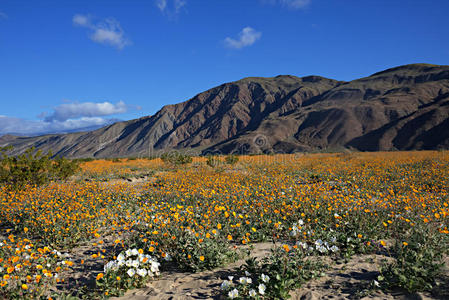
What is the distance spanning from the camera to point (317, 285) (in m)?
3.22

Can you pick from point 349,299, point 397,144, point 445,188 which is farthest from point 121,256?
point 397,144

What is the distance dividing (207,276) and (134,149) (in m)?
133

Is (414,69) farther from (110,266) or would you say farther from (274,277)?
(110,266)

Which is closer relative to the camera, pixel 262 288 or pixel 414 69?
pixel 262 288

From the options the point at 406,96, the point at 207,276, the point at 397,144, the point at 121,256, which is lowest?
the point at 207,276

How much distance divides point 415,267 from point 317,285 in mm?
1102

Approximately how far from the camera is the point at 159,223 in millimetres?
4461

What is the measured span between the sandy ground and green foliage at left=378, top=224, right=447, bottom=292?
0.31 ft

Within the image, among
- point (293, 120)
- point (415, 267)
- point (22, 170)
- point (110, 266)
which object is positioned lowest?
point (110, 266)

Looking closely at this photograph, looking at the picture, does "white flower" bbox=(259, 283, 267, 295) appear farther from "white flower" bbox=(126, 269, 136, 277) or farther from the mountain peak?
the mountain peak

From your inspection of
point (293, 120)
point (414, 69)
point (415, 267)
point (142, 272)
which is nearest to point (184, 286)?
point (142, 272)

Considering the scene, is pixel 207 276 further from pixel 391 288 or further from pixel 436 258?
pixel 436 258

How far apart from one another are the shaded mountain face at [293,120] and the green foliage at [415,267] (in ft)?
212

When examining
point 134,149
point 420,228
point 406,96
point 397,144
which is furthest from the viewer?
point 134,149
